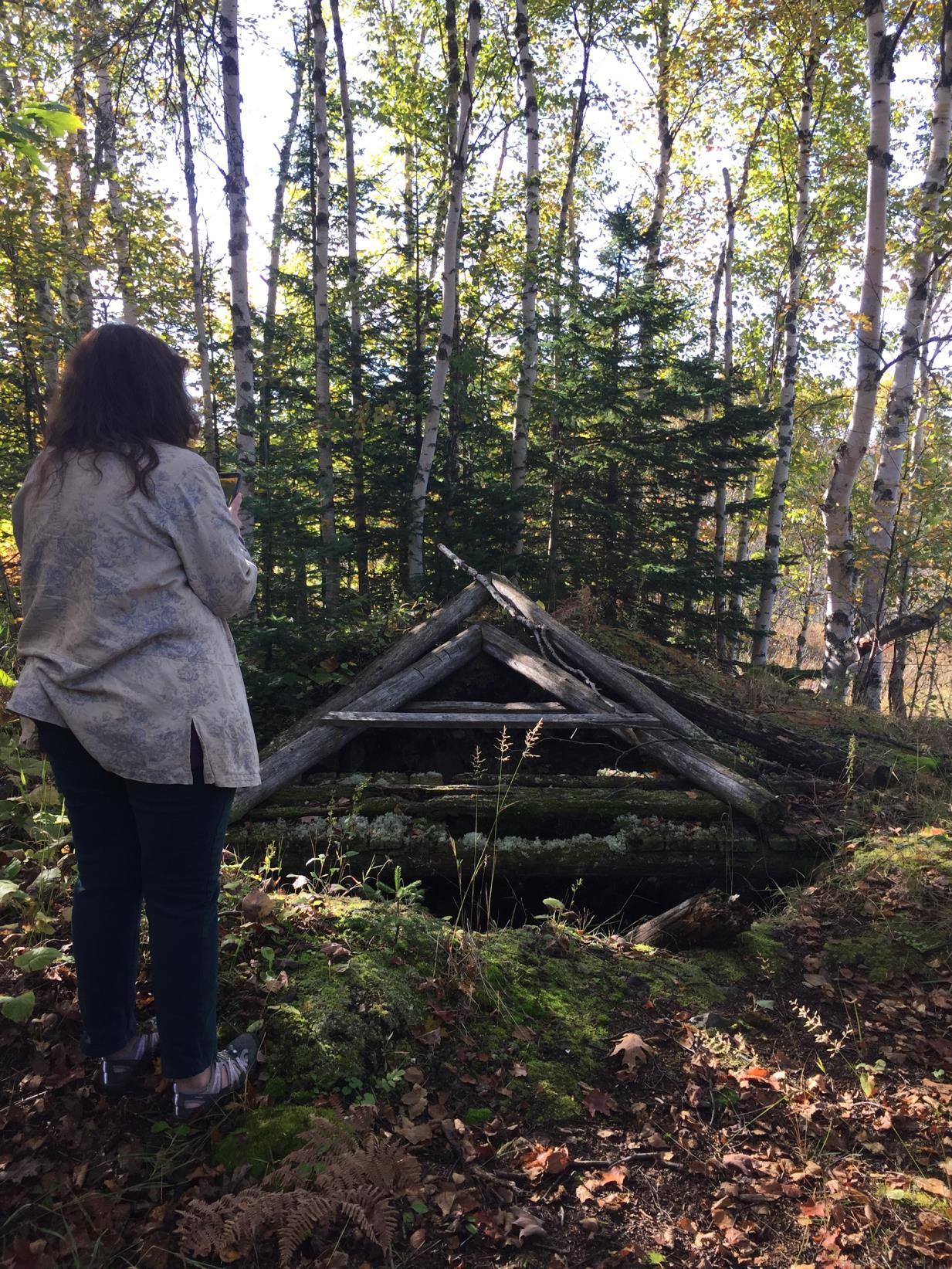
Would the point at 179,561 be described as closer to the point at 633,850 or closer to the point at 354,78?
the point at 633,850

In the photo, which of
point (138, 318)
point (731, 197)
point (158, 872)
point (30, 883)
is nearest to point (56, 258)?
point (138, 318)

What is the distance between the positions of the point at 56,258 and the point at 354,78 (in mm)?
11033

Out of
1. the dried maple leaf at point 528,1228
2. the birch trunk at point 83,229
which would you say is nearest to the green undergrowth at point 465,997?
the dried maple leaf at point 528,1228

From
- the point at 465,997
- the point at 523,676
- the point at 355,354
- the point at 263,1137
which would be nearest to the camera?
the point at 263,1137

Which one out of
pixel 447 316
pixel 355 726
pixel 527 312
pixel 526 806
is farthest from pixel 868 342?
pixel 355 726

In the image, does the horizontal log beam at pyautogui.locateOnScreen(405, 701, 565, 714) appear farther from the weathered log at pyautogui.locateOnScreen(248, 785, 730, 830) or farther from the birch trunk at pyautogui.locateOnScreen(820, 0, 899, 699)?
the birch trunk at pyautogui.locateOnScreen(820, 0, 899, 699)

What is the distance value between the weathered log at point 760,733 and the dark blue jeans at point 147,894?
182 inches

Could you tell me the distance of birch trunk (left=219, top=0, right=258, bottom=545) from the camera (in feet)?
23.8

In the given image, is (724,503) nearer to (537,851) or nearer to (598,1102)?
(537,851)

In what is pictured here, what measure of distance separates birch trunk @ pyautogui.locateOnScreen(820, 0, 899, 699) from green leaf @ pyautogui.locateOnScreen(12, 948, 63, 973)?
9.25 metres

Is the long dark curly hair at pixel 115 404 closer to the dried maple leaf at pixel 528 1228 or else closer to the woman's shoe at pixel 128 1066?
the woman's shoe at pixel 128 1066

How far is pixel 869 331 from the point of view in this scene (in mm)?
8852

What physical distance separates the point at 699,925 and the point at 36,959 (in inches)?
115

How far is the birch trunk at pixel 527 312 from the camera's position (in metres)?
11.1
